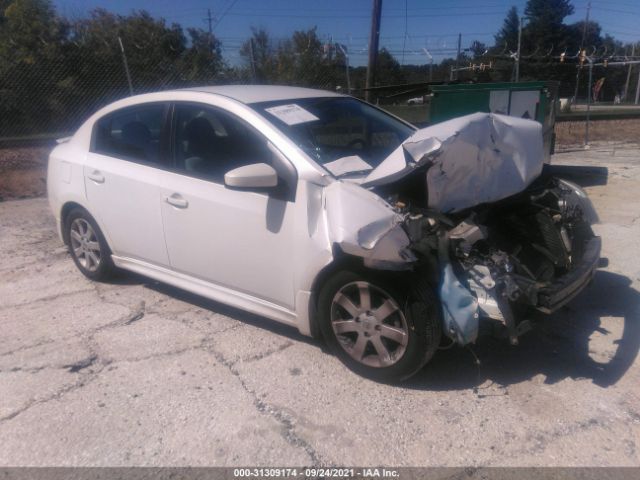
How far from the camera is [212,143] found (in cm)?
388

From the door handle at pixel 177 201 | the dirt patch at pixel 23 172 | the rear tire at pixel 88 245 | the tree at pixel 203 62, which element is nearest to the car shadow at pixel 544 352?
the door handle at pixel 177 201

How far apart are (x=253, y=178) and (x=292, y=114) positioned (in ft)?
2.35

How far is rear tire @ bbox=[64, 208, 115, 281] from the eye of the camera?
466 centimetres

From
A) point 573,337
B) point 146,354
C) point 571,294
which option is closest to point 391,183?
point 571,294

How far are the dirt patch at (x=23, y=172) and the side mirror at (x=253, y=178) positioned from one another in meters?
7.29

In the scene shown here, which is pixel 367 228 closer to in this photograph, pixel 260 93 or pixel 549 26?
pixel 260 93

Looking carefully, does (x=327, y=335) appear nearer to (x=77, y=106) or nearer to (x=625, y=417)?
(x=625, y=417)

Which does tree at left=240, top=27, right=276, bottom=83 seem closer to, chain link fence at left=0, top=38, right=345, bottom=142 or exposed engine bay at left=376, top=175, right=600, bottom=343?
chain link fence at left=0, top=38, right=345, bottom=142

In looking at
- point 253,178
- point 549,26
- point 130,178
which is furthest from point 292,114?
point 549,26

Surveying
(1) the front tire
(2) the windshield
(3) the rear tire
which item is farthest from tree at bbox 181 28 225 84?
(1) the front tire

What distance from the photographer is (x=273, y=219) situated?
10.9ft

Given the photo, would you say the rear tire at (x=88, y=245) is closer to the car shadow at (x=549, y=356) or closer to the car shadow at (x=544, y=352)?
the car shadow at (x=544, y=352)

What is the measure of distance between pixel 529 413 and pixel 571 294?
699 mm

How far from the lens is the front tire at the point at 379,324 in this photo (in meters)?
2.92
